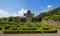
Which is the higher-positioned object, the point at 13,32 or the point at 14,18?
the point at 14,18

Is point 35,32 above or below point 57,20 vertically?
below

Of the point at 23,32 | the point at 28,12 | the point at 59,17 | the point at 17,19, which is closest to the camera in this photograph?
the point at 23,32

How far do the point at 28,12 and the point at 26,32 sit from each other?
1943 inches

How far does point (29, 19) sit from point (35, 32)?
4112 centimetres

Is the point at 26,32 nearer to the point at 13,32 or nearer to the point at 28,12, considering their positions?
the point at 13,32

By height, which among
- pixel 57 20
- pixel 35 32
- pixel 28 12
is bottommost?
pixel 35 32

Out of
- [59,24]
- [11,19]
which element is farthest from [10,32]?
[11,19]

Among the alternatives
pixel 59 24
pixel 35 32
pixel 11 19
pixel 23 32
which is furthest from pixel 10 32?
pixel 11 19

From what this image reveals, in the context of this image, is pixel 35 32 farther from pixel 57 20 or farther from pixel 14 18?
pixel 14 18

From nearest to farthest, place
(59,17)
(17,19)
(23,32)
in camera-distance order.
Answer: (23,32), (59,17), (17,19)

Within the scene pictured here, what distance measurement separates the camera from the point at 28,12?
63531mm

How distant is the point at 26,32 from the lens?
1446 cm

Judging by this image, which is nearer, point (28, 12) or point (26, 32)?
point (26, 32)

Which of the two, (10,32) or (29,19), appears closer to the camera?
(10,32)
